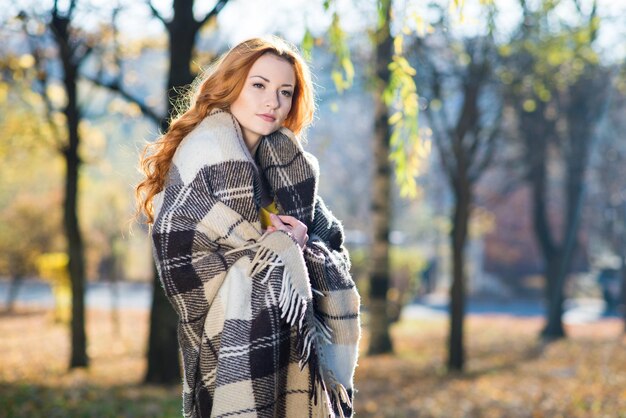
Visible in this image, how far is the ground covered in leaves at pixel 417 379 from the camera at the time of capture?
28.7ft

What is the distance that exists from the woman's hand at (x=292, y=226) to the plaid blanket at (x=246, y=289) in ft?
0.17

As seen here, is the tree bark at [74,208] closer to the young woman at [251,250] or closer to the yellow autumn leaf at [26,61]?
the yellow autumn leaf at [26,61]

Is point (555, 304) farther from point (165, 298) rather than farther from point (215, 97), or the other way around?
point (215, 97)

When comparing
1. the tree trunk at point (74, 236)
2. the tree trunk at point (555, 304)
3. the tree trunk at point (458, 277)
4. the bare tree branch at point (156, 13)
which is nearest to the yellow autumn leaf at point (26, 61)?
the tree trunk at point (74, 236)

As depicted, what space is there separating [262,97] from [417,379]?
8802 mm

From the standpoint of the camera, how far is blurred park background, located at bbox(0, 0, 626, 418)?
28.5 feet

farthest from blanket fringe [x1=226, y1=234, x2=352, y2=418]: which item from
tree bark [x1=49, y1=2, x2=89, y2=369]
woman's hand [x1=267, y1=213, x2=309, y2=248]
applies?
tree bark [x1=49, y1=2, x2=89, y2=369]

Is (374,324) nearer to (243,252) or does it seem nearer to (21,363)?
(21,363)

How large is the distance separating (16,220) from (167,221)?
23400 millimetres

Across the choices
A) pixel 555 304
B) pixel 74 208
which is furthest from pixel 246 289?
pixel 555 304

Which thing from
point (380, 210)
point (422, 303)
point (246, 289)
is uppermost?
point (380, 210)

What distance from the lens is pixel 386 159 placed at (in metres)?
14.5

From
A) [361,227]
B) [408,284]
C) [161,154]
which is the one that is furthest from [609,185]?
[161,154]

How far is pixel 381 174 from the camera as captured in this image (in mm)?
14406
